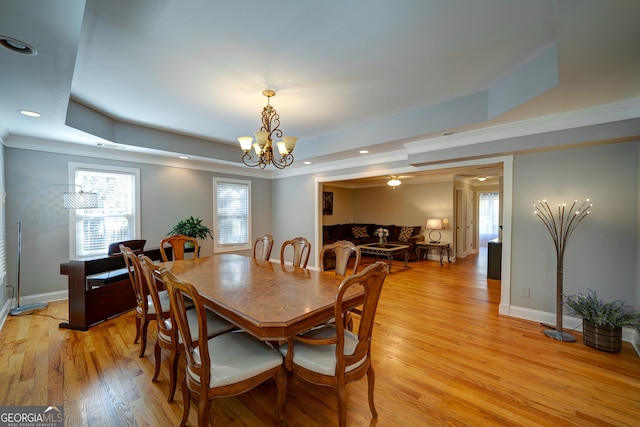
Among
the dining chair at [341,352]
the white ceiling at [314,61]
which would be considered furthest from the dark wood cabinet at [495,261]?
the dining chair at [341,352]

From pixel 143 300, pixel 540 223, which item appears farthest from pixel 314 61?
pixel 540 223

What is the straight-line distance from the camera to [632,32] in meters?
1.54

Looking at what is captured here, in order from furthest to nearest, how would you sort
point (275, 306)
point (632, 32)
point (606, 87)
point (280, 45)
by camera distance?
point (606, 87) → point (280, 45) → point (275, 306) → point (632, 32)

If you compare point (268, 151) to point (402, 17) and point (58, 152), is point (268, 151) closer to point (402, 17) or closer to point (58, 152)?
point (402, 17)

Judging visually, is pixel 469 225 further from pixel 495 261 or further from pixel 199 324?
pixel 199 324

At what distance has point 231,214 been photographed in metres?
6.11

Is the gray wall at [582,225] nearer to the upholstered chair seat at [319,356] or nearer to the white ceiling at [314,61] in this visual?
the white ceiling at [314,61]

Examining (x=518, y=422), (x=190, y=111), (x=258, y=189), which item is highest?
(x=190, y=111)

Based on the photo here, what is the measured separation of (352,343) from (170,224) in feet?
15.1

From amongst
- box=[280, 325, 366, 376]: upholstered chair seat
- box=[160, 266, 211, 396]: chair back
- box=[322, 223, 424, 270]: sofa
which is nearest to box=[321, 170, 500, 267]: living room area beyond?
box=[322, 223, 424, 270]: sofa

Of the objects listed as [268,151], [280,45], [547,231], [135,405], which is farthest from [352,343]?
[547,231]

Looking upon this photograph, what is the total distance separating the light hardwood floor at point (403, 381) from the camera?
70.4 inches

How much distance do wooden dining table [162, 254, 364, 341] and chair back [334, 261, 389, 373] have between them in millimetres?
196

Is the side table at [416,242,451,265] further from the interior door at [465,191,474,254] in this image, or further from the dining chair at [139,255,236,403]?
the dining chair at [139,255,236,403]
